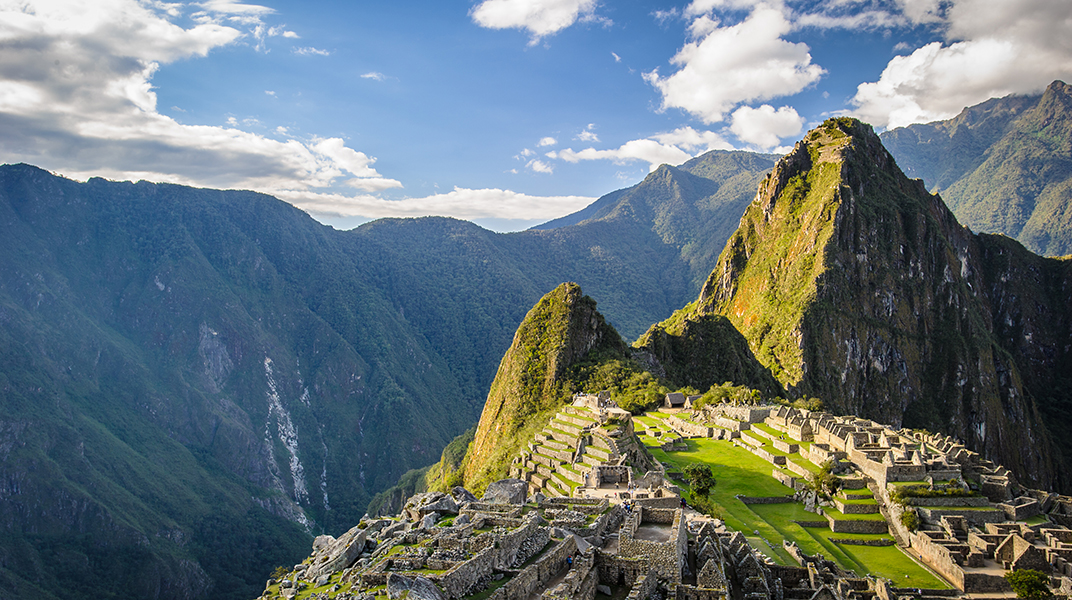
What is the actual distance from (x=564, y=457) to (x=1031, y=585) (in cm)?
2260

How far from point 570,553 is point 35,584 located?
114921mm

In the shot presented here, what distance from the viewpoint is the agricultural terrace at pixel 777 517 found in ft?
96.4

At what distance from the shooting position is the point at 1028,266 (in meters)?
192

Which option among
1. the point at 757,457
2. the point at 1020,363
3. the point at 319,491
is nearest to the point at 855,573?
the point at 757,457

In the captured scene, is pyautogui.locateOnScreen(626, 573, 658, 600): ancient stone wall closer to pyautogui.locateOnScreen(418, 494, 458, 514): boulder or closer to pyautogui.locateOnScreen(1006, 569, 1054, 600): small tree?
pyautogui.locateOnScreen(418, 494, 458, 514): boulder

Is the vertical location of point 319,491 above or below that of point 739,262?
below

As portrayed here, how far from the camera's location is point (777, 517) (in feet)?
115

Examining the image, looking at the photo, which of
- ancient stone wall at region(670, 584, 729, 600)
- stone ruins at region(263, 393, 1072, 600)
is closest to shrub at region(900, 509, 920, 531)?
stone ruins at region(263, 393, 1072, 600)

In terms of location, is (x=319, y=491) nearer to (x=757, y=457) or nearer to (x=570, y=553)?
(x=757, y=457)

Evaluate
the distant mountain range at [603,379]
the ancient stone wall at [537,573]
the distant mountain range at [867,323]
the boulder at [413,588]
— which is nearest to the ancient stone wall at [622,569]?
the ancient stone wall at [537,573]

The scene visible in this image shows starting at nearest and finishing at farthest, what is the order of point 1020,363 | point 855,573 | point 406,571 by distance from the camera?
1. point 406,571
2. point 855,573
3. point 1020,363

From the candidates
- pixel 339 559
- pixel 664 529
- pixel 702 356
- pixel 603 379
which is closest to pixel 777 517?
pixel 664 529

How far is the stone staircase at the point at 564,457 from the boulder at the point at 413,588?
1900cm

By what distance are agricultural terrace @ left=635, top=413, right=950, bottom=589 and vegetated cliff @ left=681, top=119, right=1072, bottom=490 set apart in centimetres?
8049
